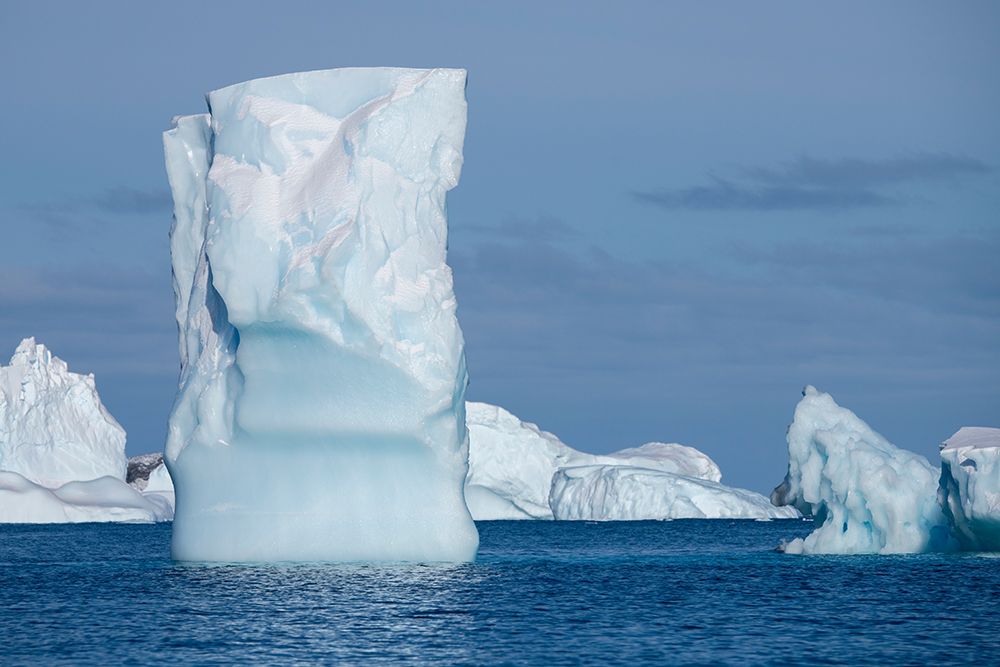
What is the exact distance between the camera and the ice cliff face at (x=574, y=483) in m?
60.7

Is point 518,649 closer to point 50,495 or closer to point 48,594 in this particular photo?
point 48,594

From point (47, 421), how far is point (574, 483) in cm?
2304

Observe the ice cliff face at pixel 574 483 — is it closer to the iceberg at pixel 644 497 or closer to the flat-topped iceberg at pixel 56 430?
the iceberg at pixel 644 497

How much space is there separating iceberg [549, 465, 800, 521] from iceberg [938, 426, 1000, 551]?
2517 cm

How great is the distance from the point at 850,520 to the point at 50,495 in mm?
38364

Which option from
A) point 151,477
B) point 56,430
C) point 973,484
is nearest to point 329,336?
point 973,484

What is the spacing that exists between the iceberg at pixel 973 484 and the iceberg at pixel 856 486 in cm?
101

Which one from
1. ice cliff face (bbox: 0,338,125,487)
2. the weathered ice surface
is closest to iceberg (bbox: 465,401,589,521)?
the weathered ice surface

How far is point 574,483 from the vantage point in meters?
63.3

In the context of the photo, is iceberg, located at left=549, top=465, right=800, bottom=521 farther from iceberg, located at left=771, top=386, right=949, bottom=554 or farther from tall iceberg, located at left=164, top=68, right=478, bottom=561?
tall iceberg, located at left=164, top=68, right=478, bottom=561

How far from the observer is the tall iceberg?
29766 millimetres

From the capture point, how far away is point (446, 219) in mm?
32000

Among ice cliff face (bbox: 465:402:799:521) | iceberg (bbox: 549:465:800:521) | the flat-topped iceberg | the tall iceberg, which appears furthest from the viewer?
the flat-topped iceberg

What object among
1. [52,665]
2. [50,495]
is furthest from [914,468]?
[50,495]
